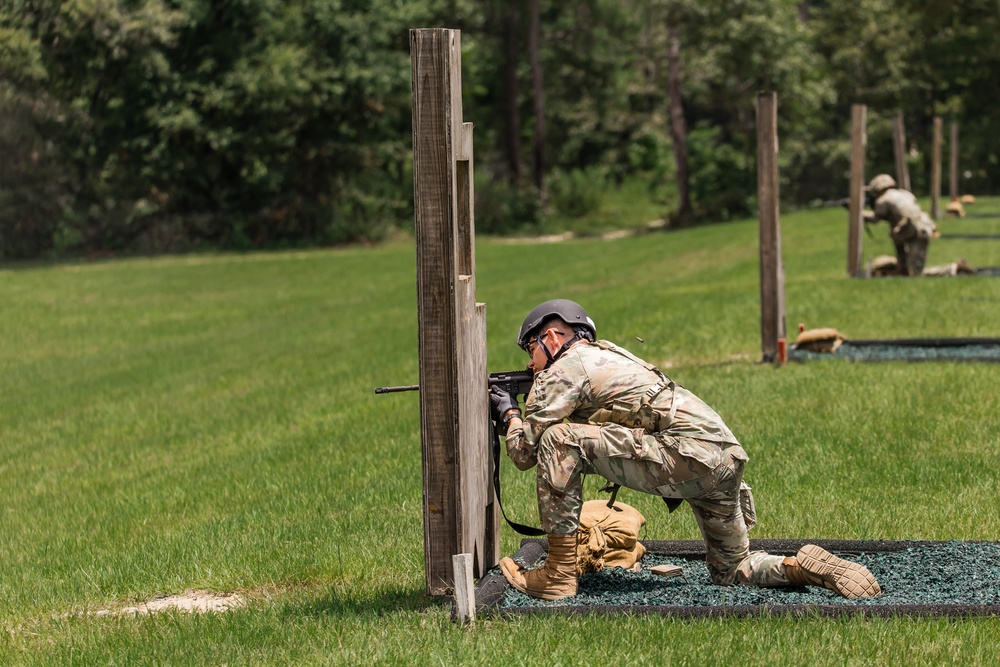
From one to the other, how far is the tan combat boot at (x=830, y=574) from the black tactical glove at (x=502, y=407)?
1520mm

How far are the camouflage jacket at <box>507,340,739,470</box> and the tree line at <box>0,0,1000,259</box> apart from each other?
4372 centimetres

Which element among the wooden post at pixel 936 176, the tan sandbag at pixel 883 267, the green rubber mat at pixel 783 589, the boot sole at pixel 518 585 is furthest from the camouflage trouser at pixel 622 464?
the wooden post at pixel 936 176

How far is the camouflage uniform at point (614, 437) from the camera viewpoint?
6504mm

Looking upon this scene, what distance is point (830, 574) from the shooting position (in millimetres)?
6570

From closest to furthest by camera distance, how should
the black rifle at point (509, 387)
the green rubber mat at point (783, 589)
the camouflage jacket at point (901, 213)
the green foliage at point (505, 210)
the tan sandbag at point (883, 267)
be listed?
the green rubber mat at point (783, 589)
the black rifle at point (509, 387)
the camouflage jacket at point (901, 213)
the tan sandbag at point (883, 267)
the green foliage at point (505, 210)

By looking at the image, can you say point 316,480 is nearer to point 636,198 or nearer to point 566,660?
point 566,660

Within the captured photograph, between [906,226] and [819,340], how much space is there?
6.46m

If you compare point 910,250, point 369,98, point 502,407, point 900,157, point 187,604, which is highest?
point 369,98

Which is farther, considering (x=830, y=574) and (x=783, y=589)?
(x=783, y=589)

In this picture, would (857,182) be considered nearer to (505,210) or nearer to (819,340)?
(819,340)

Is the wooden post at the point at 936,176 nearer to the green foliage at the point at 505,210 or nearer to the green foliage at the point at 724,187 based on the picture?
the green foliage at the point at 724,187

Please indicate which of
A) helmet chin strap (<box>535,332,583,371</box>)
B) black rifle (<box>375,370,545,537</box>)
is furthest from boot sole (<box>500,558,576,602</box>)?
helmet chin strap (<box>535,332,583,371</box>)

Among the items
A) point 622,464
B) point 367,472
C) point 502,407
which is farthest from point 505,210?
point 622,464

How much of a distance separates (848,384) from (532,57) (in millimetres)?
45086
